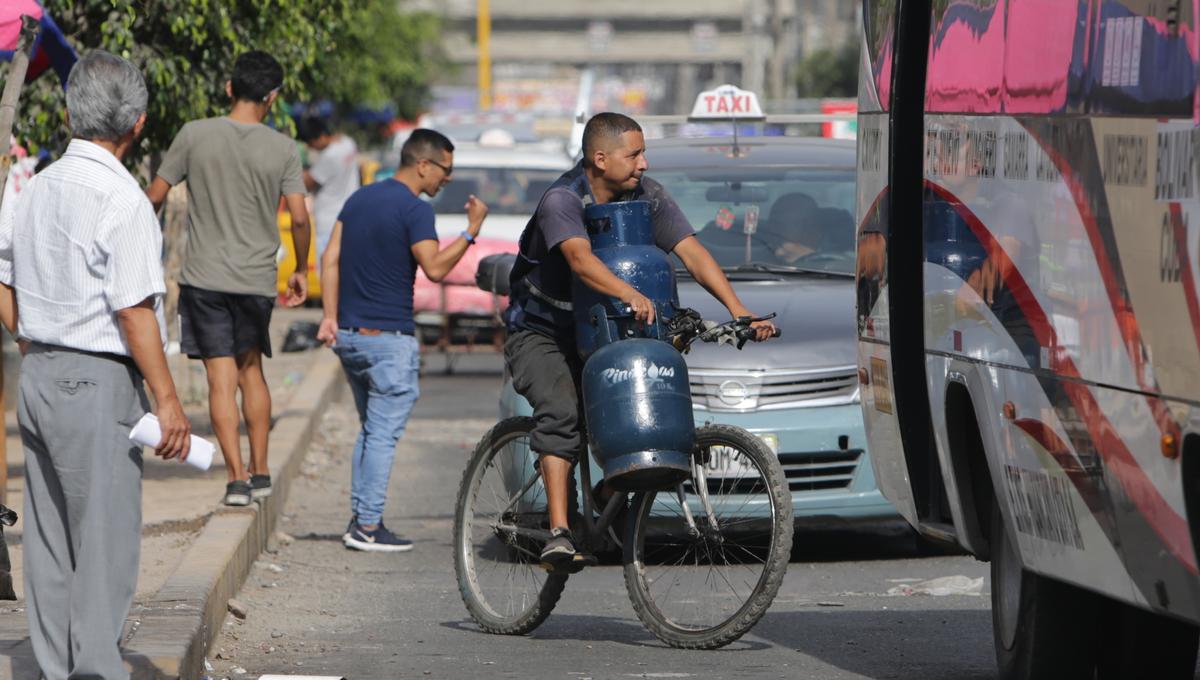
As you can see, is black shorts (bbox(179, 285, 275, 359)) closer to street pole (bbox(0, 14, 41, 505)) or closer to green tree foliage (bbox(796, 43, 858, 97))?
street pole (bbox(0, 14, 41, 505))

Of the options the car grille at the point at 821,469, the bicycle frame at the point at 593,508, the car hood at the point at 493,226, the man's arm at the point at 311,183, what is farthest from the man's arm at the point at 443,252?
the man's arm at the point at 311,183

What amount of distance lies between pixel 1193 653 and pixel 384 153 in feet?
145

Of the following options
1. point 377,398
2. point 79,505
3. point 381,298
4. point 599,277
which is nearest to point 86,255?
point 79,505

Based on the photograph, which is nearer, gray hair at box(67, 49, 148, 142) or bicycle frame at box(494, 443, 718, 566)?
gray hair at box(67, 49, 148, 142)

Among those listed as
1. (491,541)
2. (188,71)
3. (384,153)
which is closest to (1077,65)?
(491,541)

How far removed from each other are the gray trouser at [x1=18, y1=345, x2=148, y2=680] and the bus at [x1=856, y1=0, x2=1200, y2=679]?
7.59ft

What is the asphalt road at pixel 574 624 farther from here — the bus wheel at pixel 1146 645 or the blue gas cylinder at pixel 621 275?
the blue gas cylinder at pixel 621 275

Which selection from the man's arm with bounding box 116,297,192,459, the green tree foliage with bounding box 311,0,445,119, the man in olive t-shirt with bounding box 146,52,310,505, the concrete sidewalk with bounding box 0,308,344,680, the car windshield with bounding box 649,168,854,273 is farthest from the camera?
the green tree foliage with bounding box 311,0,445,119

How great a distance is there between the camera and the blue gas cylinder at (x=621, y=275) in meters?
7.16

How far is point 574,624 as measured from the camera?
796 centimetres

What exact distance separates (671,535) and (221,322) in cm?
313

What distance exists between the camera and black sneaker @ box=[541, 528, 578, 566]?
7.28 m

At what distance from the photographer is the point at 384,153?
49.7 m

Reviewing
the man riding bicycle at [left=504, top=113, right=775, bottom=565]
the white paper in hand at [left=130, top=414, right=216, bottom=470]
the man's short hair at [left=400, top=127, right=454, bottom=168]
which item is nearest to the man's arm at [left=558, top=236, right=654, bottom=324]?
the man riding bicycle at [left=504, top=113, right=775, bottom=565]
